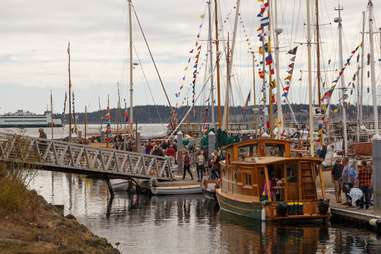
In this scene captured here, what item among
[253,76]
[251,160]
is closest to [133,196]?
[251,160]

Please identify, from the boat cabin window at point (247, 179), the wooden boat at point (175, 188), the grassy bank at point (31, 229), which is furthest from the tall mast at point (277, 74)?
the grassy bank at point (31, 229)

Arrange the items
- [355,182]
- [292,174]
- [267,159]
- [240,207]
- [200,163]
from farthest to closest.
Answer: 1. [200,163]
2. [240,207]
3. [267,159]
4. [292,174]
5. [355,182]

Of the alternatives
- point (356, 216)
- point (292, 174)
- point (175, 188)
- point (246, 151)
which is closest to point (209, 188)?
point (175, 188)

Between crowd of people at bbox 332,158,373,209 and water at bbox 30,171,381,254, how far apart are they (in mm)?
1485

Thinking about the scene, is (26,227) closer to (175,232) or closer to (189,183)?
(175,232)

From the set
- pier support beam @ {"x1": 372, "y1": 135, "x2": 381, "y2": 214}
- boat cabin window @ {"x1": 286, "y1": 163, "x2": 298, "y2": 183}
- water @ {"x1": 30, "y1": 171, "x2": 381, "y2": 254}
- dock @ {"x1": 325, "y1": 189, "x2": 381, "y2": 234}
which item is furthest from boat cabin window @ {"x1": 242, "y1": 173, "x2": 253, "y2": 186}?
pier support beam @ {"x1": 372, "y1": 135, "x2": 381, "y2": 214}

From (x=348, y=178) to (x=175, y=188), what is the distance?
521 inches

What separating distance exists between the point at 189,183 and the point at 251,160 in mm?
10770

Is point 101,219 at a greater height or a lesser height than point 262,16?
lesser

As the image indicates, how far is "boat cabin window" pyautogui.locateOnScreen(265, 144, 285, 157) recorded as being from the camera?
3081 centimetres

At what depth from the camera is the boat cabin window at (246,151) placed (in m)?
30.9

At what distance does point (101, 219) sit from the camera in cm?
3209

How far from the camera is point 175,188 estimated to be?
39.4 metres

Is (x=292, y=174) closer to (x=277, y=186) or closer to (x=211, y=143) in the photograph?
(x=277, y=186)
